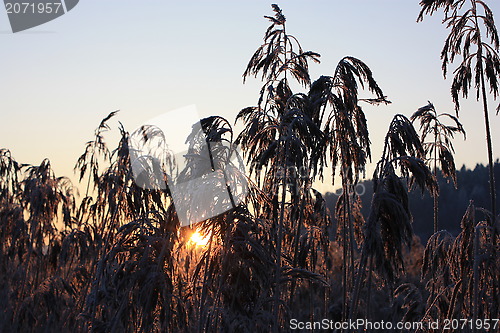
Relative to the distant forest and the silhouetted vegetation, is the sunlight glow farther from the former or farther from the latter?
the distant forest

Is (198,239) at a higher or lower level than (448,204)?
lower

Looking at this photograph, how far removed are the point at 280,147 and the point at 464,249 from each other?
3.61 metres

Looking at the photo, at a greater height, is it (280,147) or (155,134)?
(155,134)

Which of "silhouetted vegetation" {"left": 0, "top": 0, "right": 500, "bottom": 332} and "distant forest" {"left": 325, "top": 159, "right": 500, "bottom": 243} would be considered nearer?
"silhouetted vegetation" {"left": 0, "top": 0, "right": 500, "bottom": 332}

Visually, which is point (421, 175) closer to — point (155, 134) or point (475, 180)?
point (155, 134)

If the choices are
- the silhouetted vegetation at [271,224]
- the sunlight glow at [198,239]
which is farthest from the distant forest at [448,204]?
the sunlight glow at [198,239]

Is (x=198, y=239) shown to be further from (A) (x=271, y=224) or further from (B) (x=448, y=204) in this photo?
(B) (x=448, y=204)

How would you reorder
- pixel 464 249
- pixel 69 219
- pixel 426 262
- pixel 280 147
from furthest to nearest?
1. pixel 69 219
2. pixel 426 262
3. pixel 464 249
4. pixel 280 147

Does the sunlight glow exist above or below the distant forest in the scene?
below

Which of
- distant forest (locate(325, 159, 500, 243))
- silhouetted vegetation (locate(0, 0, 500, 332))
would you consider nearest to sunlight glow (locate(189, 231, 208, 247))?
silhouetted vegetation (locate(0, 0, 500, 332))

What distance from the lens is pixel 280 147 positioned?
27.2ft

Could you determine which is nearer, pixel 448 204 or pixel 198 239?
pixel 198 239

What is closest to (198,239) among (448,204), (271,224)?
(271,224)

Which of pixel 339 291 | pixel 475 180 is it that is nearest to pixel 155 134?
pixel 339 291
